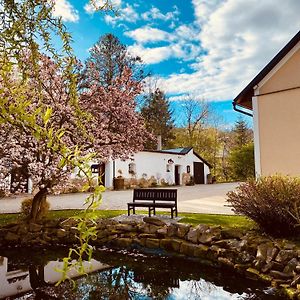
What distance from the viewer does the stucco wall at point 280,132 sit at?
27.4ft

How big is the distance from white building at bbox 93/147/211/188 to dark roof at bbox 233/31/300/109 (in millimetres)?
10568

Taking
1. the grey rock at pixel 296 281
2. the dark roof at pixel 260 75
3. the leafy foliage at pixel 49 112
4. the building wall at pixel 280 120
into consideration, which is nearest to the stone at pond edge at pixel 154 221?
the leafy foliage at pixel 49 112

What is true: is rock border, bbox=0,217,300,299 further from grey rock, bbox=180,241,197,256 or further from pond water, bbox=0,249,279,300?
pond water, bbox=0,249,279,300

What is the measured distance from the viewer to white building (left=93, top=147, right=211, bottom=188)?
2077 centimetres

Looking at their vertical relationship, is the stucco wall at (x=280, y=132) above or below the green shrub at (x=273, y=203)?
above

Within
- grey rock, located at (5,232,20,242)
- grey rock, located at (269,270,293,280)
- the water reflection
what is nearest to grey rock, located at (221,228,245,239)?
grey rock, located at (269,270,293,280)

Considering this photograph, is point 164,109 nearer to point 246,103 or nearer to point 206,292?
point 246,103

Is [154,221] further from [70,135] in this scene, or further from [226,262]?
[70,135]

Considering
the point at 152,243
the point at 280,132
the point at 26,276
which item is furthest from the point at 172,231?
the point at 280,132

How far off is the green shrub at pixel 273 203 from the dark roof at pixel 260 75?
13.8 feet

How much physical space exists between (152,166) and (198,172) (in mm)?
6184

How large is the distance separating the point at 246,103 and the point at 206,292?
7274 mm

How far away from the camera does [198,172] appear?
27594mm

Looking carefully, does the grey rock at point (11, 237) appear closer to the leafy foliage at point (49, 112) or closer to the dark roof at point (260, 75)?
the leafy foliage at point (49, 112)
